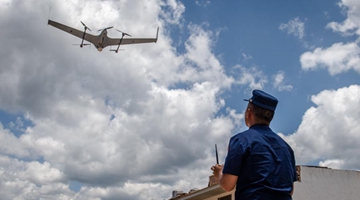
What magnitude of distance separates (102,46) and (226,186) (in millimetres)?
34120

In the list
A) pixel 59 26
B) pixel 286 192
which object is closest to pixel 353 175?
pixel 286 192

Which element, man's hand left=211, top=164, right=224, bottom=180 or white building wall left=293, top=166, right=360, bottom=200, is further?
white building wall left=293, top=166, right=360, bottom=200

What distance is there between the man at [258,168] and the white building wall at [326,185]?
1690cm

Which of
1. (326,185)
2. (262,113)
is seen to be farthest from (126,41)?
(262,113)

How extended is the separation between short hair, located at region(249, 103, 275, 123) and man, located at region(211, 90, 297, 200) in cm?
8

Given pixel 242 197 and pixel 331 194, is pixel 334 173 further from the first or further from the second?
pixel 242 197

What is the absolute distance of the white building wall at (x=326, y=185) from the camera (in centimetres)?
1931

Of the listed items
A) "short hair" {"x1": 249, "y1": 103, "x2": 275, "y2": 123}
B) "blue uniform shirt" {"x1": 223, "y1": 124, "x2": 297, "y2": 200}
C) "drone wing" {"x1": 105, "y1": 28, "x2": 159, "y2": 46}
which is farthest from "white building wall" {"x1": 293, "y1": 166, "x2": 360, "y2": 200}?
"drone wing" {"x1": 105, "y1": 28, "x2": 159, "y2": 46}

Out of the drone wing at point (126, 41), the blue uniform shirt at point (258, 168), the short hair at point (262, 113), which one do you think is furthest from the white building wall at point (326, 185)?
the drone wing at point (126, 41)

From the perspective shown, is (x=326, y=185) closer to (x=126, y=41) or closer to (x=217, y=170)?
(x=217, y=170)

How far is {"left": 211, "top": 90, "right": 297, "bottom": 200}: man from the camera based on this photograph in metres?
2.94

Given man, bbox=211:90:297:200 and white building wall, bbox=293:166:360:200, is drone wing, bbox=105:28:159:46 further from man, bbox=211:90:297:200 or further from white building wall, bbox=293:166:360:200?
man, bbox=211:90:297:200

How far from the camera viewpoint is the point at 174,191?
28469mm

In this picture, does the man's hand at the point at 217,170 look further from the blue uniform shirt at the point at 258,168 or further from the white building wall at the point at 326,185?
the white building wall at the point at 326,185
